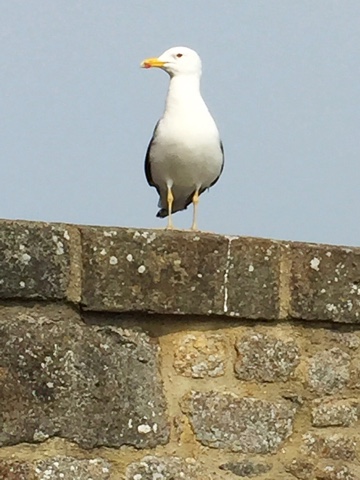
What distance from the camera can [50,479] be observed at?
2730 millimetres

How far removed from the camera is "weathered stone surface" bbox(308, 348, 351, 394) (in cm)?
317

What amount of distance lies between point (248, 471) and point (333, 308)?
23.0 inches

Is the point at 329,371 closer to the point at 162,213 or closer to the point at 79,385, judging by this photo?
the point at 79,385

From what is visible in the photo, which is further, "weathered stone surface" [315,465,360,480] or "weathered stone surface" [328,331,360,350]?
"weathered stone surface" [328,331,360,350]

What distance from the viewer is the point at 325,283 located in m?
3.22

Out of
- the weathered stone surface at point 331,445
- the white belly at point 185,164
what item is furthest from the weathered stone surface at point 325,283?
the white belly at point 185,164

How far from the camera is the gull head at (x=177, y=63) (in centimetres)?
486

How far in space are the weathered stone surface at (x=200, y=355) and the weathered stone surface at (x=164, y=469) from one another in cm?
25

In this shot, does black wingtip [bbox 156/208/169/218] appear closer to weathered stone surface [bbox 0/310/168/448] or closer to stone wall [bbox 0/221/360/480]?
stone wall [bbox 0/221/360/480]

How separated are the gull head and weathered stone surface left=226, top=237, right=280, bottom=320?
1.92 meters

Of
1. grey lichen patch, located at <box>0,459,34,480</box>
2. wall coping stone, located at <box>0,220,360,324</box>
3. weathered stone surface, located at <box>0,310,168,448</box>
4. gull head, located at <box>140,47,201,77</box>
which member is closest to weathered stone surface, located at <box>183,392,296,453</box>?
weathered stone surface, located at <box>0,310,168,448</box>

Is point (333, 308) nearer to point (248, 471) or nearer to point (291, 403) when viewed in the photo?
point (291, 403)

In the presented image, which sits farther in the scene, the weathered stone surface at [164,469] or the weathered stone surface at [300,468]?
the weathered stone surface at [300,468]

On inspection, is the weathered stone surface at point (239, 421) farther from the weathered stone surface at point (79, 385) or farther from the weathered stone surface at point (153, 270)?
the weathered stone surface at point (153, 270)
